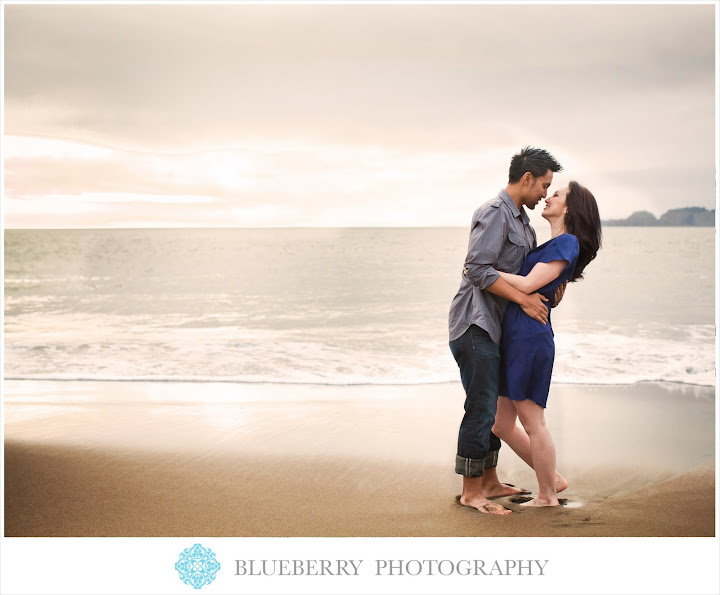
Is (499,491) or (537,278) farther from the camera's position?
(499,491)

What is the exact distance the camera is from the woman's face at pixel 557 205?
2.80 metres

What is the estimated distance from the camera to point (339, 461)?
354 centimetres

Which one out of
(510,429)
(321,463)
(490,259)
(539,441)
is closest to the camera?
(490,259)

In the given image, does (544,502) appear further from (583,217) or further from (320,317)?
(320,317)

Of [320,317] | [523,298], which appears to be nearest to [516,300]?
[523,298]

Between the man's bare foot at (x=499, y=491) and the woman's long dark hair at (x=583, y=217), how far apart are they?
1134mm

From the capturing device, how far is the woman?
2756 mm

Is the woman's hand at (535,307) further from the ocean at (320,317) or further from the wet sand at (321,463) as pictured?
Answer: the ocean at (320,317)

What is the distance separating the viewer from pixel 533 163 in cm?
280

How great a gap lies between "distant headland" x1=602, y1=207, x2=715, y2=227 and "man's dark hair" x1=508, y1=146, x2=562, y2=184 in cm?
420

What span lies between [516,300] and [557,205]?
1.42 ft

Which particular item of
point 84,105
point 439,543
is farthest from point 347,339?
point 439,543

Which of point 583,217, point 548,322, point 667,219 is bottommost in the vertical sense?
point 548,322

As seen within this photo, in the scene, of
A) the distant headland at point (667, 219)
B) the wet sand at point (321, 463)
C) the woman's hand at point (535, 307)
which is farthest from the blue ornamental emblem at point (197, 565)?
the distant headland at point (667, 219)
